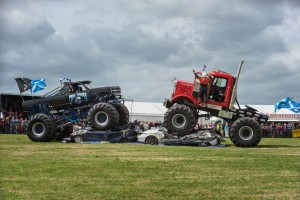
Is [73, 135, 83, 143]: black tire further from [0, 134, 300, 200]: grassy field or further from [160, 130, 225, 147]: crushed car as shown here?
[0, 134, 300, 200]: grassy field

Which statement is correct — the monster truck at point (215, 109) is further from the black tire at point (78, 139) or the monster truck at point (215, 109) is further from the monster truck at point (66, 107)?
the black tire at point (78, 139)

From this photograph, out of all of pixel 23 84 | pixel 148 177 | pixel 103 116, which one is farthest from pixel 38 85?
pixel 148 177

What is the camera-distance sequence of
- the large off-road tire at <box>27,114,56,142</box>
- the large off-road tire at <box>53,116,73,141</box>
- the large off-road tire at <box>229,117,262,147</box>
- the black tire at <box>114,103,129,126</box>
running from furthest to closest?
1. the black tire at <box>114,103,129,126</box>
2. the large off-road tire at <box>53,116,73,141</box>
3. the large off-road tire at <box>27,114,56,142</box>
4. the large off-road tire at <box>229,117,262,147</box>

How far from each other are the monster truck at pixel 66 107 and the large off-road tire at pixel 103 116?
0.38 m

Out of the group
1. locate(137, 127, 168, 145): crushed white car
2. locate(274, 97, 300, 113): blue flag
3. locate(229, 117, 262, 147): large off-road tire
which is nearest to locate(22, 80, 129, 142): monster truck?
locate(137, 127, 168, 145): crushed white car

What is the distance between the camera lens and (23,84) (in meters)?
26.0

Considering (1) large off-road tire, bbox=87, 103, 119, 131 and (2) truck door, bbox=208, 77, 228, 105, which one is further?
(1) large off-road tire, bbox=87, 103, 119, 131

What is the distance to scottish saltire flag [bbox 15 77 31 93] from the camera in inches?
1019

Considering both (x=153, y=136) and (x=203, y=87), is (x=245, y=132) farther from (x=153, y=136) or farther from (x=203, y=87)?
(x=153, y=136)

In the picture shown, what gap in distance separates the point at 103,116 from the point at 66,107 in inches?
106

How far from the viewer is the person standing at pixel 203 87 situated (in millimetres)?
20455

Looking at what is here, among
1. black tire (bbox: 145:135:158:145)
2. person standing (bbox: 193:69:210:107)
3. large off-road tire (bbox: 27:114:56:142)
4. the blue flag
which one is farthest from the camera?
the blue flag

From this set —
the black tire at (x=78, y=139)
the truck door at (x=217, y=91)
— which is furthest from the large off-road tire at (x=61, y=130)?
the truck door at (x=217, y=91)

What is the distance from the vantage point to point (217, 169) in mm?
11586
